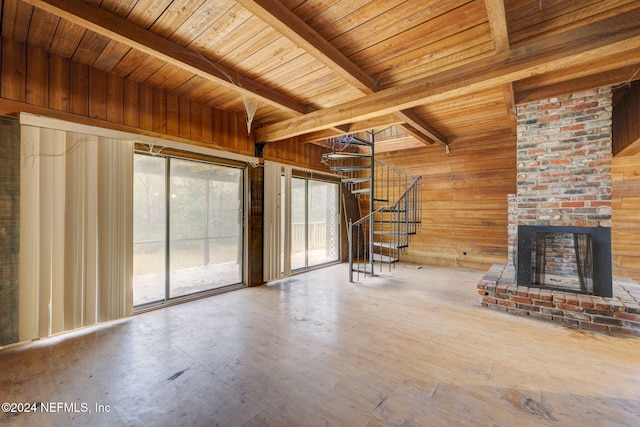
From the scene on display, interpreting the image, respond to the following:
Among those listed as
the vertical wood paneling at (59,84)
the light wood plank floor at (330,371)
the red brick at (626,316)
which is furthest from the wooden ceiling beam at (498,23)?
the vertical wood paneling at (59,84)

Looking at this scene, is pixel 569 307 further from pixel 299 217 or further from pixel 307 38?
pixel 299 217

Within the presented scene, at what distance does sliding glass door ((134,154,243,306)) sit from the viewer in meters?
3.50

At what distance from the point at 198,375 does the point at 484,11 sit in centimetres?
346

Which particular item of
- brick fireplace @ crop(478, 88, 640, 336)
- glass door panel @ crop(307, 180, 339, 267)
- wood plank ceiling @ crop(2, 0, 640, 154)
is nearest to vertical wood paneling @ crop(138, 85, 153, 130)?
wood plank ceiling @ crop(2, 0, 640, 154)

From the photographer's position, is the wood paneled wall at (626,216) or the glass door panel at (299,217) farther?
the glass door panel at (299,217)

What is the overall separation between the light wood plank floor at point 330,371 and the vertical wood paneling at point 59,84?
2312mm

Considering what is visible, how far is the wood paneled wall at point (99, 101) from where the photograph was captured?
7.73 feet

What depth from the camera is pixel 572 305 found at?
274 cm

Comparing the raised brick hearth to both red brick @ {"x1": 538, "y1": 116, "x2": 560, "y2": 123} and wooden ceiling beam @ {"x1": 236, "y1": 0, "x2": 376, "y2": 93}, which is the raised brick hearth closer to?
red brick @ {"x1": 538, "y1": 116, "x2": 560, "y2": 123}

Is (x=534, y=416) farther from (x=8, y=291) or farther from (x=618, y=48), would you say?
(x=8, y=291)

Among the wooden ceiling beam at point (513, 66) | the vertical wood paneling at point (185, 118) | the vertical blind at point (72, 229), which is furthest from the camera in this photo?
the vertical wood paneling at point (185, 118)

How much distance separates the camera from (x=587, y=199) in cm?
279

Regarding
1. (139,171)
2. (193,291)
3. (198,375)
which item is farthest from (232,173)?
(198,375)

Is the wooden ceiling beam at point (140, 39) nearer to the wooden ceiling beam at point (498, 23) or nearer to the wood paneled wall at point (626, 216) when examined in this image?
the wooden ceiling beam at point (498, 23)
